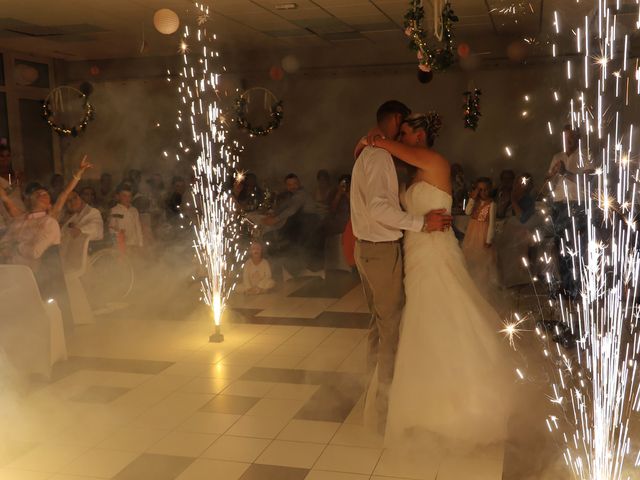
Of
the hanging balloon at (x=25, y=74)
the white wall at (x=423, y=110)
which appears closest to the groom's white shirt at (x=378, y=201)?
the white wall at (x=423, y=110)

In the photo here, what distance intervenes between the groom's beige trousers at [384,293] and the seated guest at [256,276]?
12.6 feet

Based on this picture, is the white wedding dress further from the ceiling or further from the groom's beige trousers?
the ceiling

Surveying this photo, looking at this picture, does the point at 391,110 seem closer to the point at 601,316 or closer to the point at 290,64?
the point at 601,316

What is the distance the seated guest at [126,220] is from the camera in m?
7.52

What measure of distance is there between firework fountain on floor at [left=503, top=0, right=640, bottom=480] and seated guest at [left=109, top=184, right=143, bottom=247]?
4131 millimetres


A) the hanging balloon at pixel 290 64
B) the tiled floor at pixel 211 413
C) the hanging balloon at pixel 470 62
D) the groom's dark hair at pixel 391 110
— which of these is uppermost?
the hanging balloon at pixel 290 64

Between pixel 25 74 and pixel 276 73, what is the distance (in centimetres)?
376

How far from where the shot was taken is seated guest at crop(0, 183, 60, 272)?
5.08 metres

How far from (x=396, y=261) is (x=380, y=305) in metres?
0.23

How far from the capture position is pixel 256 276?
7.30 meters

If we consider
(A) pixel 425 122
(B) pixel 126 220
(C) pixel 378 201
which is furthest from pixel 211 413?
(B) pixel 126 220

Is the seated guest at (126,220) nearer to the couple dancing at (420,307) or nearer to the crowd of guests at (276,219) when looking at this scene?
the crowd of guests at (276,219)

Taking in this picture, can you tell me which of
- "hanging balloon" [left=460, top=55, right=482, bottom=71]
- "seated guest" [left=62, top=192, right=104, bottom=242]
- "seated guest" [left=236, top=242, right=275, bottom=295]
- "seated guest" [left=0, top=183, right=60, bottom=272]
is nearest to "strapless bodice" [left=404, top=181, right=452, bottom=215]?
"seated guest" [left=0, top=183, right=60, bottom=272]

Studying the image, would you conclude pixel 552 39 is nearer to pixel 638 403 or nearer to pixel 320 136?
pixel 320 136
